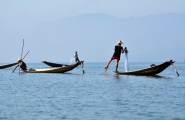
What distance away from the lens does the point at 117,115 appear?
1463 cm

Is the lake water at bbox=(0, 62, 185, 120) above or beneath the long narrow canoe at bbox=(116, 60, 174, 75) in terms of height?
beneath

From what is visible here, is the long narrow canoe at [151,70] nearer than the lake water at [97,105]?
No

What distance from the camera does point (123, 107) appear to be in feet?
53.4

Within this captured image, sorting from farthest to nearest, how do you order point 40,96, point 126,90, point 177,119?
1. point 126,90
2. point 40,96
3. point 177,119

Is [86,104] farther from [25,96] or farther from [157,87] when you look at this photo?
[157,87]

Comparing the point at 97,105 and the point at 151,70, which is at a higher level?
the point at 151,70

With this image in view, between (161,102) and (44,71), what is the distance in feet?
67.6

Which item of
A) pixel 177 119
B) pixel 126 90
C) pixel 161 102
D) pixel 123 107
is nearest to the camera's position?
pixel 177 119

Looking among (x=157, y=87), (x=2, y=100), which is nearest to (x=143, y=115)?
(x=2, y=100)

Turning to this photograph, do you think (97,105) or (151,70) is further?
(151,70)

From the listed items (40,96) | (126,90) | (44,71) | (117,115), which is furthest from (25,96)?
(44,71)

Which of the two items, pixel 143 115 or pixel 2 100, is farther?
pixel 2 100

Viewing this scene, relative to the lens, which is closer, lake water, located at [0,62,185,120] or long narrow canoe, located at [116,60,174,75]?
lake water, located at [0,62,185,120]

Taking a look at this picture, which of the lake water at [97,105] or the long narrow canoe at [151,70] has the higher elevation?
the long narrow canoe at [151,70]
